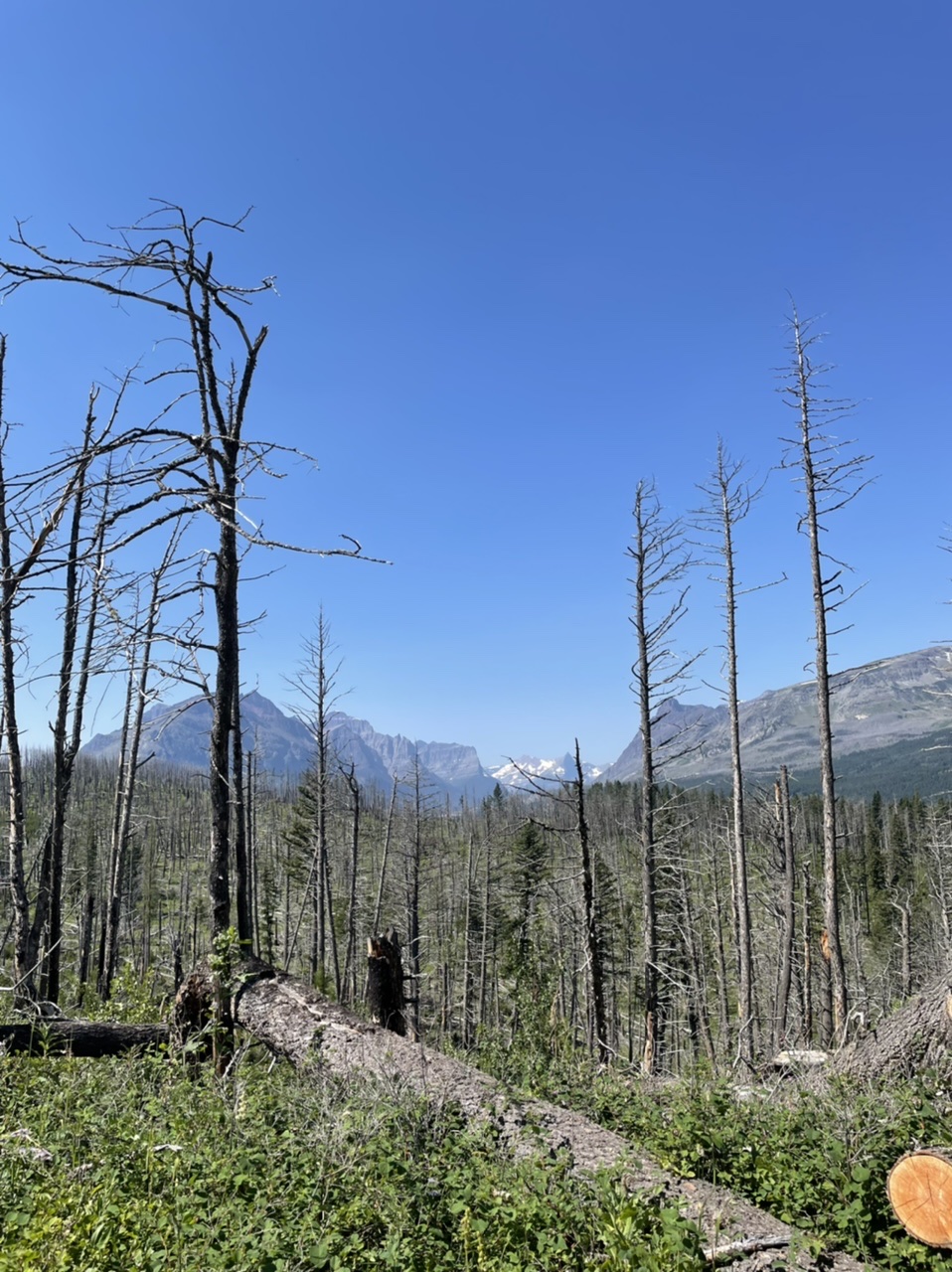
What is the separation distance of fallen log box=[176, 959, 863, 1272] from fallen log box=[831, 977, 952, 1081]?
356 centimetres

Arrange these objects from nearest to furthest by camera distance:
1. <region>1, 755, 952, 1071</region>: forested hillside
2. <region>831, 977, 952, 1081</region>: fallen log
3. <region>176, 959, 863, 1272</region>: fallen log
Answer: <region>176, 959, 863, 1272</region>: fallen log < <region>831, 977, 952, 1081</region>: fallen log < <region>1, 755, 952, 1071</region>: forested hillside

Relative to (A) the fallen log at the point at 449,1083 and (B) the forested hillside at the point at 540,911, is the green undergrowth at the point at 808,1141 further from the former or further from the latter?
(B) the forested hillside at the point at 540,911

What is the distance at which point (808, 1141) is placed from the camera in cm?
521

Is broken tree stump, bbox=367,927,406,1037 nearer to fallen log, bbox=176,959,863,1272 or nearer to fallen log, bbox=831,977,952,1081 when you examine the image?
fallen log, bbox=176,959,863,1272

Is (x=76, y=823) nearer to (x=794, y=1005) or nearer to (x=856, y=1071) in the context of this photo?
(x=794, y=1005)

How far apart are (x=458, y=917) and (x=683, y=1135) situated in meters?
54.1

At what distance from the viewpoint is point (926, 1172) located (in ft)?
14.3

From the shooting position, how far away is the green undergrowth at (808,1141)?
14.2 feet

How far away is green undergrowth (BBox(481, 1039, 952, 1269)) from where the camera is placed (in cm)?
432

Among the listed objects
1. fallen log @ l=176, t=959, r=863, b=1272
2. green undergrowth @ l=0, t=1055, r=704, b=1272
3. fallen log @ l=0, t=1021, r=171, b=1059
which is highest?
green undergrowth @ l=0, t=1055, r=704, b=1272

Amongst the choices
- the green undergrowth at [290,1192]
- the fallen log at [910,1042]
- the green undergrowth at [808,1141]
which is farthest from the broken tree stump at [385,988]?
the fallen log at [910,1042]

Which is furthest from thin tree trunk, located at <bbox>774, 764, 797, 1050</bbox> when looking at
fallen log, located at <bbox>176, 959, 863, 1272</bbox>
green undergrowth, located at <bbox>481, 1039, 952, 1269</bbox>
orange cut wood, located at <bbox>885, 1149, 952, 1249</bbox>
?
fallen log, located at <bbox>176, 959, 863, 1272</bbox>

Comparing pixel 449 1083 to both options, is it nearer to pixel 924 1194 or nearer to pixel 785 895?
pixel 924 1194

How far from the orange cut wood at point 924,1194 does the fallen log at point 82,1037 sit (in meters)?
5.82
